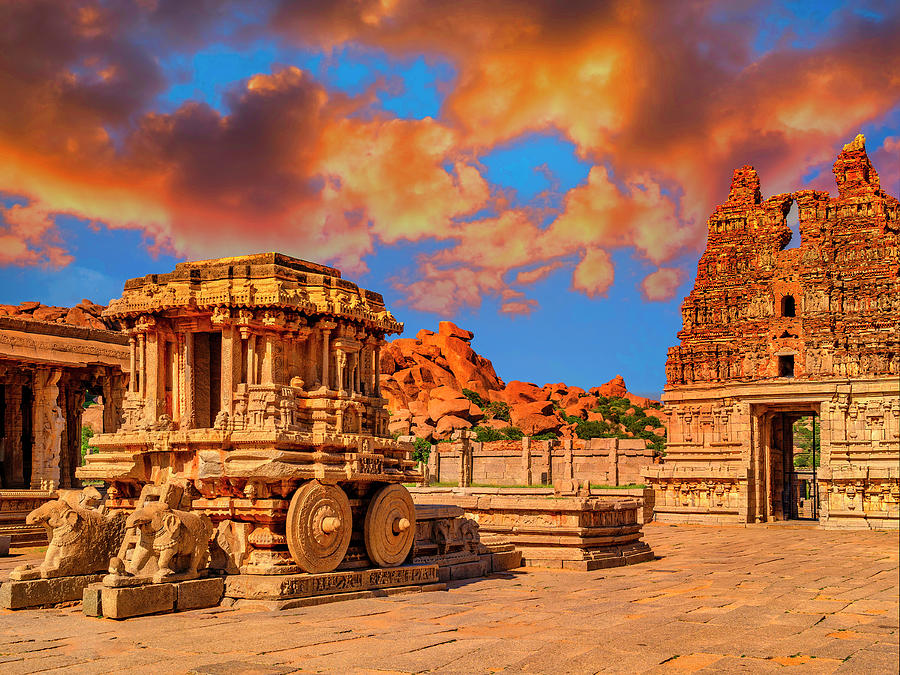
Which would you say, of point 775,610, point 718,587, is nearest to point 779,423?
point 718,587

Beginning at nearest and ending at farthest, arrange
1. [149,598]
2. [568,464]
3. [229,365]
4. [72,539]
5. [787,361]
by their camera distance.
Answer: [149,598]
[72,539]
[229,365]
[787,361]
[568,464]

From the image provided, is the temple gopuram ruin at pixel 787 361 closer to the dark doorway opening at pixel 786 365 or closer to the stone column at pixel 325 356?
the dark doorway opening at pixel 786 365

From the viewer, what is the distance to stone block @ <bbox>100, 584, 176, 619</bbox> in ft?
29.2

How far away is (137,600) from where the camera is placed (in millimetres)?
9055

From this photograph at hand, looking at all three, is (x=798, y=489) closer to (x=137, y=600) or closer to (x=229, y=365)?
(x=229, y=365)

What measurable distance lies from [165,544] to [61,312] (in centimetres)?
4220

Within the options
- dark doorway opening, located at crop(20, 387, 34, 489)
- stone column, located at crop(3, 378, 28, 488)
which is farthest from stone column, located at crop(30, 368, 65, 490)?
dark doorway opening, located at crop(20, 387, 34, 489)

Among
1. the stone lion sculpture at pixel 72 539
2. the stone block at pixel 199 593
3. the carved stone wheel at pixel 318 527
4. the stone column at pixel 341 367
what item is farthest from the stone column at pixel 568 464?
the stone block at pixel 199 593

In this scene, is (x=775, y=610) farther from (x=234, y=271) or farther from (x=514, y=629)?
(x=234, y=271)

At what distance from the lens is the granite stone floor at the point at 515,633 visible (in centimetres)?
696

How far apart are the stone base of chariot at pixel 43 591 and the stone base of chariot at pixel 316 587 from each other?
166 cm

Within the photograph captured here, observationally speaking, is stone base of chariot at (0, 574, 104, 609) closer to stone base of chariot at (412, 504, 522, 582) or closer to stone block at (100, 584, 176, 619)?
stone block at (100, 584, 176, 619)

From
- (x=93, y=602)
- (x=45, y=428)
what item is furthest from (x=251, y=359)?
(x=45, y=428)

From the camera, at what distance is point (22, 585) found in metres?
9.66
